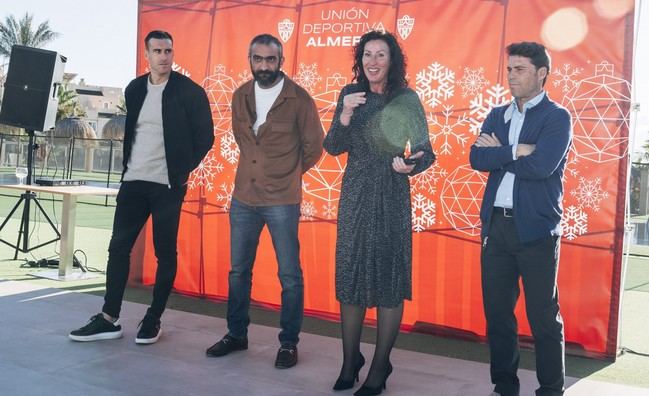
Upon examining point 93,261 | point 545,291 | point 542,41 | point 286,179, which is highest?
point 542,41

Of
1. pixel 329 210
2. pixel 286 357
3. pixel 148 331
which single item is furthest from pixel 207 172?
pixel 286 357

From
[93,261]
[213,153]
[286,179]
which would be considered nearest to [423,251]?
[286,179]

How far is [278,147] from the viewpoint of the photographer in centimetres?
324

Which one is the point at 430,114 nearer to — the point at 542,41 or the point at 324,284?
the point at 542,41

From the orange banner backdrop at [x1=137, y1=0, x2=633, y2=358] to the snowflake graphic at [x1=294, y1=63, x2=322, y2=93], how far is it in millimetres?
10

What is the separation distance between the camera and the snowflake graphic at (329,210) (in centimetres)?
421

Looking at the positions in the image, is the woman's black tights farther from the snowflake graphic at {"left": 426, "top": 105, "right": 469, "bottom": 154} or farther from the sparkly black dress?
the snowflake graphic at {"left": 426, "top": 105, "right": 469, "bottom": 154}

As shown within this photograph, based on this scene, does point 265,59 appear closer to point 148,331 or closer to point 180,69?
point 148,331

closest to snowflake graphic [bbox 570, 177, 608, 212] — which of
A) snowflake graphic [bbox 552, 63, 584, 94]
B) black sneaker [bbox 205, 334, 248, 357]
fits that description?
snowflake graphic [bbox 552, 63, 584, 94]

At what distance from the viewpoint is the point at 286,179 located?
3236 millimetres

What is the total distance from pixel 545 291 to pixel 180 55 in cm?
311

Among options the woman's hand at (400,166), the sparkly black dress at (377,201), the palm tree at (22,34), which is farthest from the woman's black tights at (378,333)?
the palm tree at (22,34)

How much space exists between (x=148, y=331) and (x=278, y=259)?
81 cm

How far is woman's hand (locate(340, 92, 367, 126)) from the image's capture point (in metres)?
2.69
